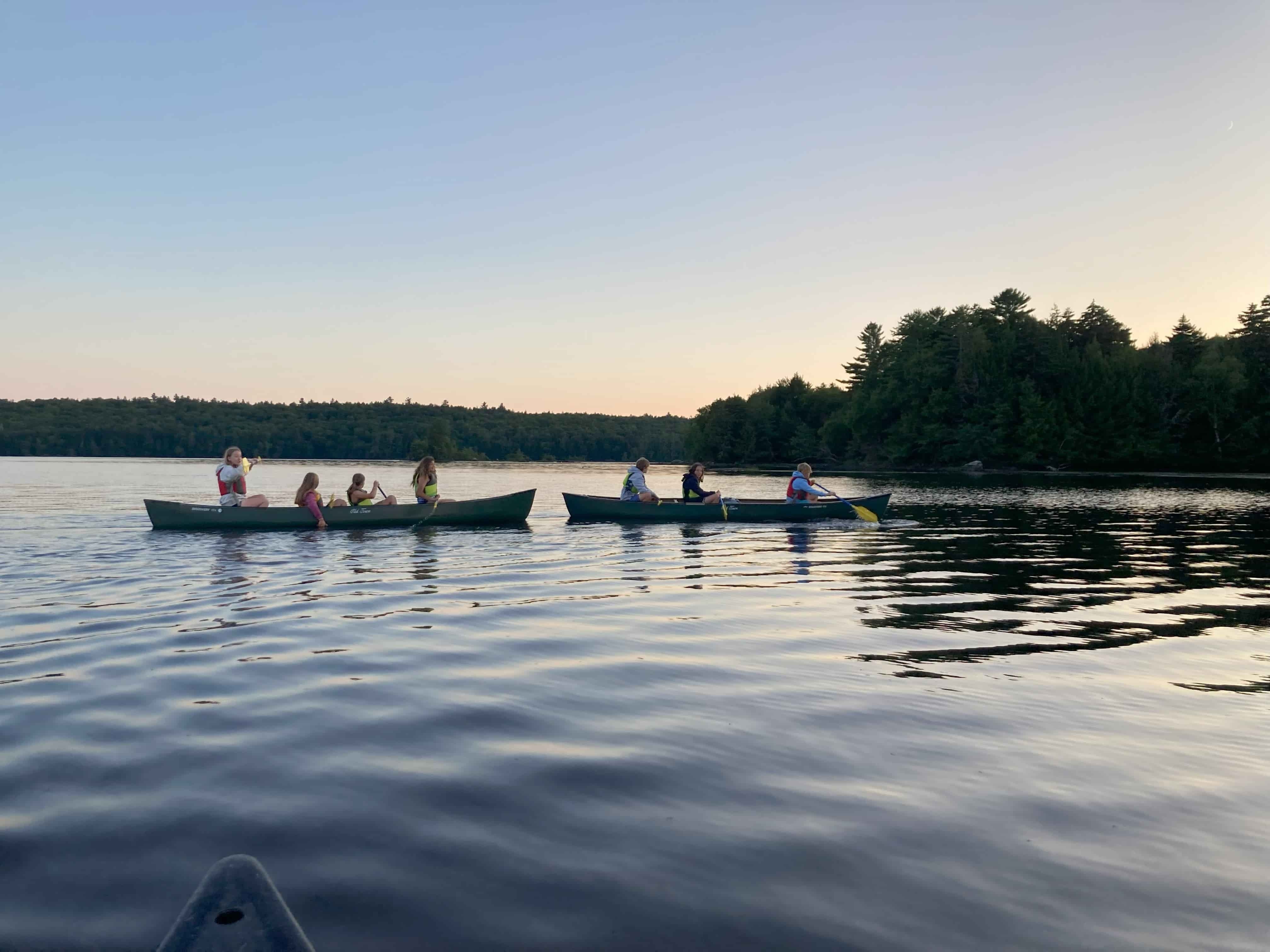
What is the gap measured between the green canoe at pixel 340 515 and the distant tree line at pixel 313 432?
11433cm

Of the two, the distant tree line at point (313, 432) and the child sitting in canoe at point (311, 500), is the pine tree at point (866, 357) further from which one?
the child sitting in canoe at point (311, 500)

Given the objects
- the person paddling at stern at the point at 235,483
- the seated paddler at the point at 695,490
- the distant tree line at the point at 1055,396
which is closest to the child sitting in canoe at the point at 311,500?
the person paddling at stern at the point at 235,483

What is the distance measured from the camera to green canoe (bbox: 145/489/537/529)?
787 inches

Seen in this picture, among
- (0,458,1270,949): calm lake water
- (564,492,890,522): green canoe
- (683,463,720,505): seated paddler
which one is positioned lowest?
(0,458,1270,949): calm lake water

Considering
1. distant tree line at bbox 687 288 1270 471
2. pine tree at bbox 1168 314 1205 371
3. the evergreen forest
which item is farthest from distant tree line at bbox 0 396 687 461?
pine tree at bbox 1168 314 1205 371

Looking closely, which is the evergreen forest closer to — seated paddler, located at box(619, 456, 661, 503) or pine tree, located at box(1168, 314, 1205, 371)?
pine tree, located at box(1168, 314, 1205, 371)

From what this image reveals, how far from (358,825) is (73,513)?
83.5 feet

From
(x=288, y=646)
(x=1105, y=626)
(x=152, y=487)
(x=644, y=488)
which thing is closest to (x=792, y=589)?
(x=1105, y=626)

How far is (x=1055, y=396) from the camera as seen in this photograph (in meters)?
83.6

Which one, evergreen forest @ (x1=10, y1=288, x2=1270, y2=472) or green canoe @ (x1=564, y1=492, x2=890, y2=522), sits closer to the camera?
green canoe @ (x1=564, y1=492, x2=890, y2=522)

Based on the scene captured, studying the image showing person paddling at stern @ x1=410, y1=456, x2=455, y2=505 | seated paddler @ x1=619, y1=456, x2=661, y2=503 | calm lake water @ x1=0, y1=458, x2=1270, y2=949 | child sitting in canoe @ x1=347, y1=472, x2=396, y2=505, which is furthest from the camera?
seated paddler @ x1=619, y1=456, x2=661, y2=503

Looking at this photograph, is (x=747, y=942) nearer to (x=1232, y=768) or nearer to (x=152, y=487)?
(x=1232, y=768)

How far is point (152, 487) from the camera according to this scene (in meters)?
42.1

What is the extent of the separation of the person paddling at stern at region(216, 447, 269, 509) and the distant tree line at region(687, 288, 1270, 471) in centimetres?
7388
